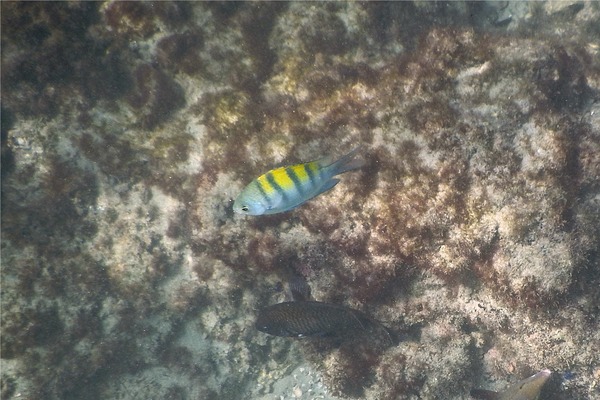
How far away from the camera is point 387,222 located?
4051 mm

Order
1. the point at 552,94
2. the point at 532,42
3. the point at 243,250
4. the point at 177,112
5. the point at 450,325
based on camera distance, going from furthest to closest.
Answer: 1. the point at 177,112
2. the point at 243,250
3. the point at 450,325
4. the point at 532,42
5. the point at 552,94

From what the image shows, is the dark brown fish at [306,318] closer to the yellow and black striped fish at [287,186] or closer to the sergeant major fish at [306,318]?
the sergeant major fish at [306,318]

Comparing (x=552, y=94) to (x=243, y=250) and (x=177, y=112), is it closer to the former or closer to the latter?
(x=243, y=250)

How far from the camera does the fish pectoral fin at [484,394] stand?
409cm

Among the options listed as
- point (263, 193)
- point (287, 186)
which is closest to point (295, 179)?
point (287, 186)

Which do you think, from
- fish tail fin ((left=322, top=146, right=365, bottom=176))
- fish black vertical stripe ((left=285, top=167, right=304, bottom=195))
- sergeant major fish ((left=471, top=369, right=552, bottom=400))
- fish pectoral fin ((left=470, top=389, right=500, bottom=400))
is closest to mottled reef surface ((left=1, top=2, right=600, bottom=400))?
fish pectoral fin ((left=470, top=389, right=500, bottom=400))

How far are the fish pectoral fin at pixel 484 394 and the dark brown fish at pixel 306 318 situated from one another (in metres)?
1.44

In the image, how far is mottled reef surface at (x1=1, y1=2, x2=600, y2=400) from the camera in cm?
383

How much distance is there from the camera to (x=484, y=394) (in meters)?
4.18

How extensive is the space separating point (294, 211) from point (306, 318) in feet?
4.07

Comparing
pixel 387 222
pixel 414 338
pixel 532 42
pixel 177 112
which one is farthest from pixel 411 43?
pixel 414 338

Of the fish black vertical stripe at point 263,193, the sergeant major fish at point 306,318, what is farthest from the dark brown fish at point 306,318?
the fish black vertical stripe at point 263,193

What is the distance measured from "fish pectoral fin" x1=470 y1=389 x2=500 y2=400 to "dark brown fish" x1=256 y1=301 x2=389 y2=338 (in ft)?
4.73

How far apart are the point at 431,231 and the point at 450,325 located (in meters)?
1.29
